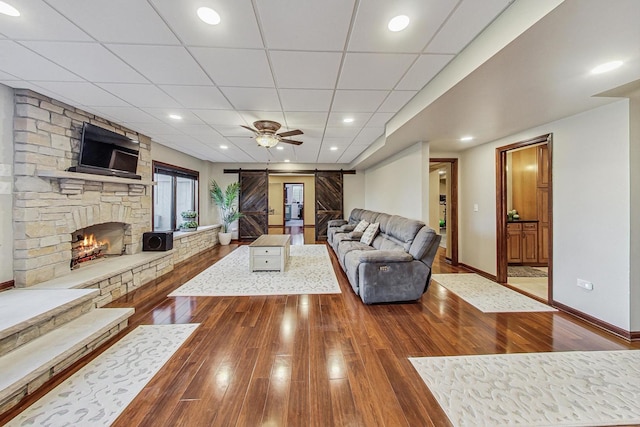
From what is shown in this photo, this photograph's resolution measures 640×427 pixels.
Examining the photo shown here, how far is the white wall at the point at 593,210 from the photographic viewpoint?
243 centimetres

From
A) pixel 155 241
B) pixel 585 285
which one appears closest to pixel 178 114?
pixel 155 241

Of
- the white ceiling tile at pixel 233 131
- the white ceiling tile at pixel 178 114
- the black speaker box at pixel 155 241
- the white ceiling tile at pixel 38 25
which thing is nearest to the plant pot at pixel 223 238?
the black speaker box at pixel 155 241

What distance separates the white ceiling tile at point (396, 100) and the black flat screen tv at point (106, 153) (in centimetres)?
393

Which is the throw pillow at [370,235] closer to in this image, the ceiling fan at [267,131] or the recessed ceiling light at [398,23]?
the ceiling fan at [267,131]

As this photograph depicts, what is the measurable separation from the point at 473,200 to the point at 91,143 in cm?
628

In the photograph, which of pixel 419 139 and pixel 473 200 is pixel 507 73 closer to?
pixel 419 139

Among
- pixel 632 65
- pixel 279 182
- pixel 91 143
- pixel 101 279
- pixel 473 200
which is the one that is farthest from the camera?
pixel 279 182

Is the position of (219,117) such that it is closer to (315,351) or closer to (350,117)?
(350,117)

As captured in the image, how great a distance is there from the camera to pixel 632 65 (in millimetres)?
1853

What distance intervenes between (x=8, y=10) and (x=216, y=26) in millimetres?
1284

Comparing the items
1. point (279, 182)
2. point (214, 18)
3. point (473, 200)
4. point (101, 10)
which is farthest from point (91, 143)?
point (279, 182)

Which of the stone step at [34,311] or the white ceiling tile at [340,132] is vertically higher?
the white ceiling tile at [340,132]

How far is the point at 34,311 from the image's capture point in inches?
81.5

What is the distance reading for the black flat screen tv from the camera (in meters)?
3.20
